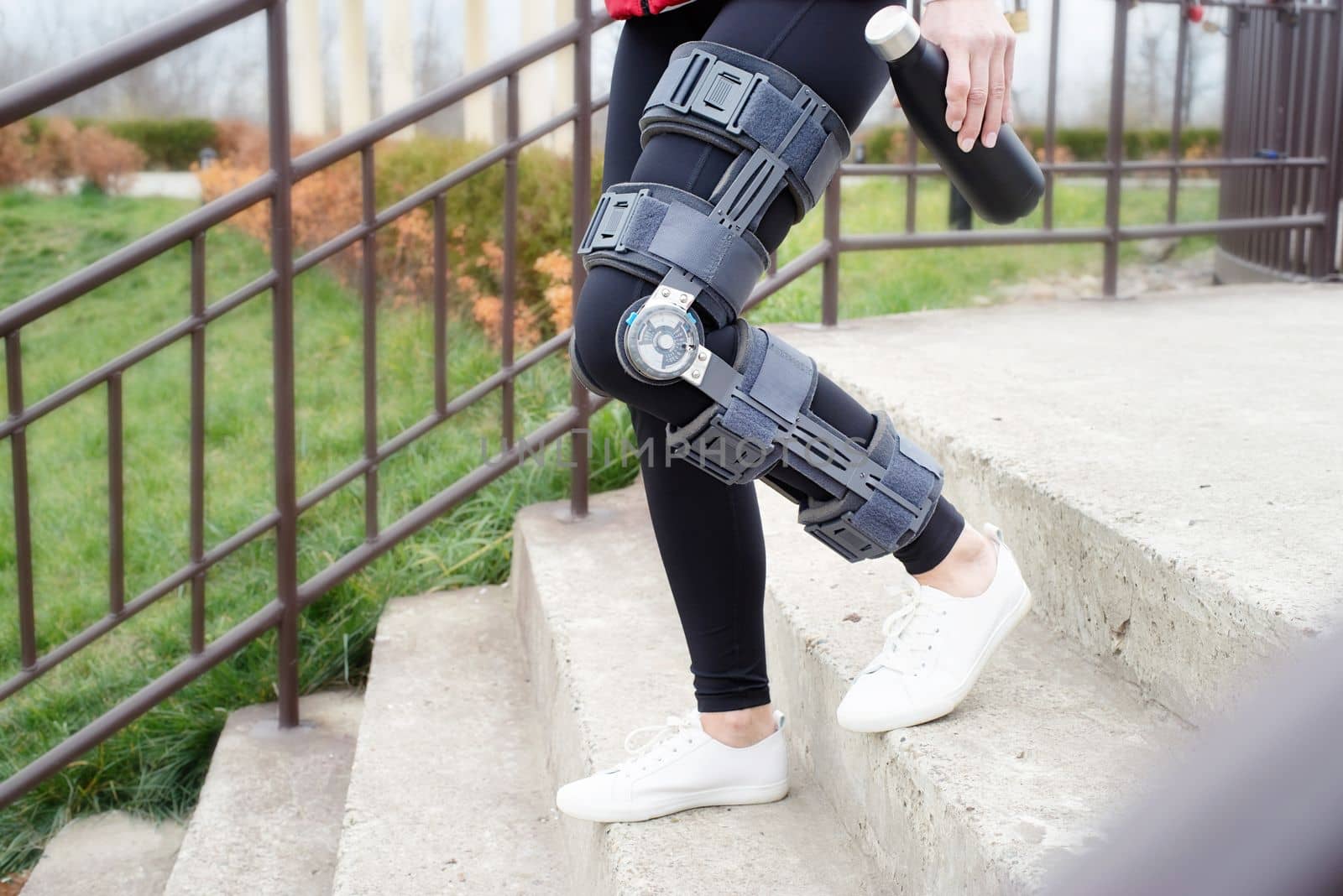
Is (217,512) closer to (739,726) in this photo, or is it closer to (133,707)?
(133,707)

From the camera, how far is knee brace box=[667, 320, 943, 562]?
112 cm

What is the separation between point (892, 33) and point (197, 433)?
4.71 feet

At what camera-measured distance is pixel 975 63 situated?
3.63 ft

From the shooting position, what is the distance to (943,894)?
43.0 inches

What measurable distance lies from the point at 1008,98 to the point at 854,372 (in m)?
1.19

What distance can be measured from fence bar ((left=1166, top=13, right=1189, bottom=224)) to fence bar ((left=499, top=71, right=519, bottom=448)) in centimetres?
195

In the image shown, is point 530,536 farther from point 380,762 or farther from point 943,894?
point 943,894

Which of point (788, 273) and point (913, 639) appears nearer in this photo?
point (913, 639)

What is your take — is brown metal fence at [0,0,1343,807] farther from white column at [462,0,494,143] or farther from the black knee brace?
white column at [462,0,494,143]

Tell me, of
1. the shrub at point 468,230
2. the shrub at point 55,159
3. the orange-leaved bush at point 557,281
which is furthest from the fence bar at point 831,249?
Result: the shrub at point 55,159

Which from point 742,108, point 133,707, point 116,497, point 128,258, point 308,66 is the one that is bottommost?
point 133,707

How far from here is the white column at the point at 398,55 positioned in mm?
5574

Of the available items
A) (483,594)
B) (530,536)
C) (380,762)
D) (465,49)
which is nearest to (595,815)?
(380,762)

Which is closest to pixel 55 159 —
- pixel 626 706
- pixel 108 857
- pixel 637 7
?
pixel 108 857
